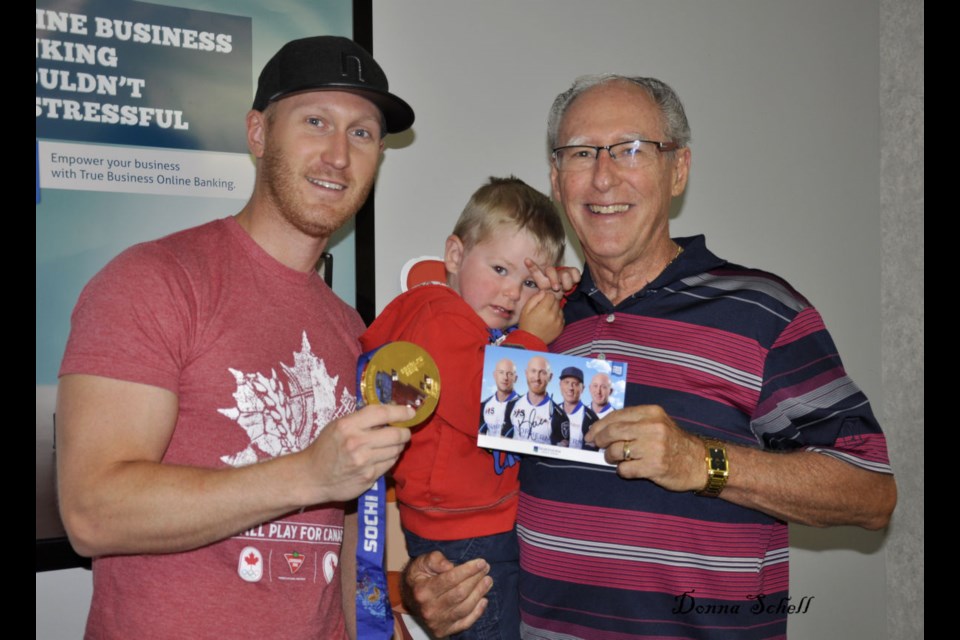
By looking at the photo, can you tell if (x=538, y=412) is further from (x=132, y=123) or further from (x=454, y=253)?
(x=132, y=123)

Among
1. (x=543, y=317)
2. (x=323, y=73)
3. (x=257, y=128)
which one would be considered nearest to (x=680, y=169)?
(x=543, y=317)

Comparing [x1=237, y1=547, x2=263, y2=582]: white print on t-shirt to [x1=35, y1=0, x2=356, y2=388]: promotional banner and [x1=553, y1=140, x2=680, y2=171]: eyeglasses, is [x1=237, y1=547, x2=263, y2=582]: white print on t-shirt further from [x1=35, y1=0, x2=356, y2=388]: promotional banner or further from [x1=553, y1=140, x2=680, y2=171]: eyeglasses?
[x1=553, y1=140, x2=680, y2=171]: eyeglasses

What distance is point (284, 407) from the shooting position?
6.04 ft

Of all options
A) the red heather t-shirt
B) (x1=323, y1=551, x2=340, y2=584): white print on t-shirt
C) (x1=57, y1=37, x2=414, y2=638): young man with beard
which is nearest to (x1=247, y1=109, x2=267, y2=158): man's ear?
(x1=57, y1=37, x2=414, y2=638): young man with beard

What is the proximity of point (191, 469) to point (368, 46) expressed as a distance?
5.61ft

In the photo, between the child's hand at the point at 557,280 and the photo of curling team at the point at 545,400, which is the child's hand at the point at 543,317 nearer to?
the child's hand at the point at 557,280

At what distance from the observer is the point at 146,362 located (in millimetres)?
1607

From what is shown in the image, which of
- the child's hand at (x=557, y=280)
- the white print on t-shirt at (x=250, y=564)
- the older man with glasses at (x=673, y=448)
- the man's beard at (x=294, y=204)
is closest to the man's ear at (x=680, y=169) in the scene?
the older man with glasses at (x=673, y=448)

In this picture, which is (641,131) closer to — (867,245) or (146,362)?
(146,362)

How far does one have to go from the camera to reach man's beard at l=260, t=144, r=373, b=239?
6.35 feet

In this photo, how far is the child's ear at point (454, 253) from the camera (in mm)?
2396

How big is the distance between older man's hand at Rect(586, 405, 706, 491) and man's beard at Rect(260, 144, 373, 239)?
0.85m

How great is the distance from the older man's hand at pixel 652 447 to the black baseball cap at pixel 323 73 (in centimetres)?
102
